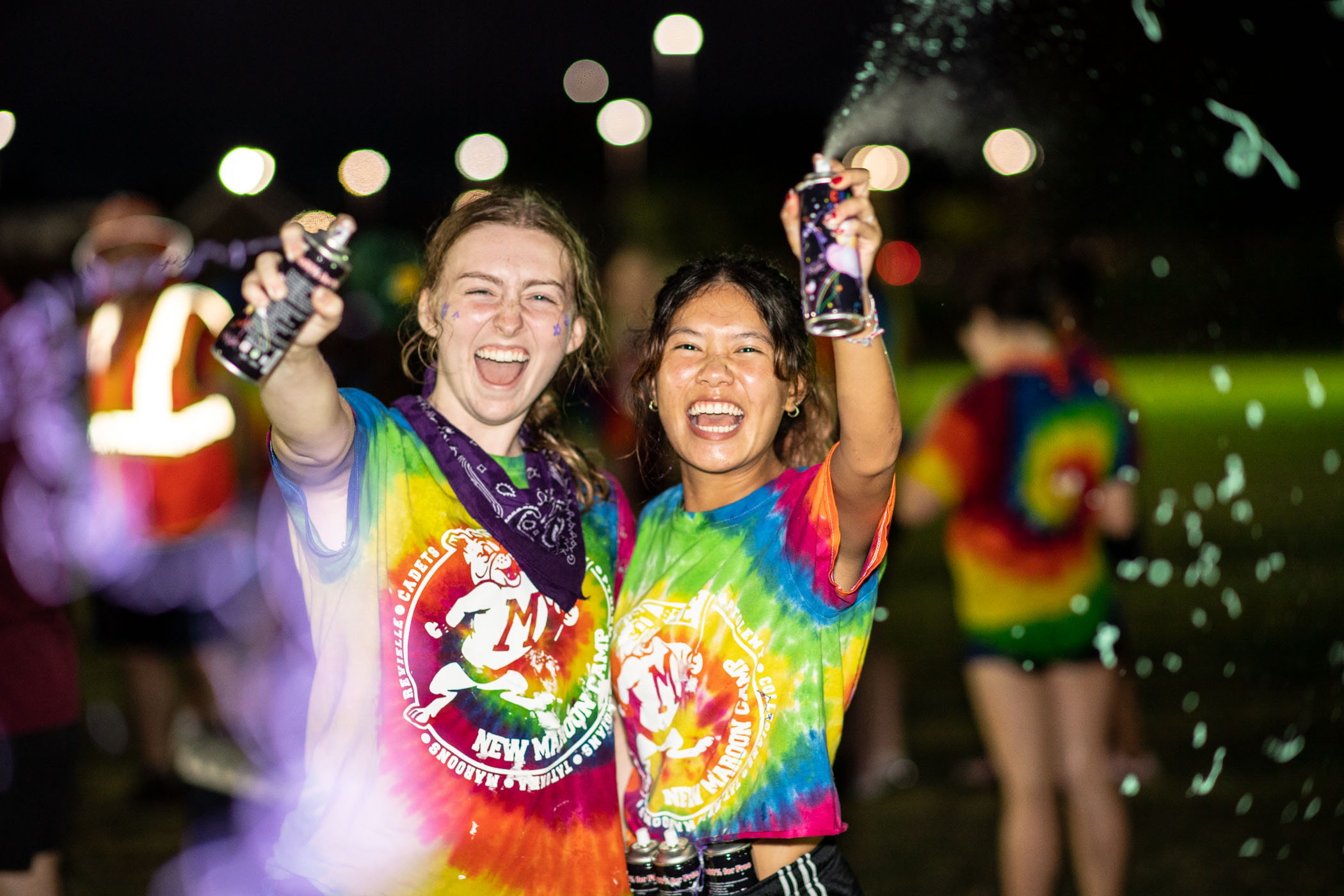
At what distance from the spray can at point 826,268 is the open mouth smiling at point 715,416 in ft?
1.79

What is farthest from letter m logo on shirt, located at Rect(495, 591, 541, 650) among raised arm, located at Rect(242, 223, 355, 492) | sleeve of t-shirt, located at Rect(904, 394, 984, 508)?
sleeve of t-shirt, located at Rect(904, 394, 984, 508)

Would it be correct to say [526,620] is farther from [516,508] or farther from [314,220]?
[314,220]

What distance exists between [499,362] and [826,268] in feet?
2.85

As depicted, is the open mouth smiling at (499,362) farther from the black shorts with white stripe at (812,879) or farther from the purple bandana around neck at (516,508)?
the black shorts with white stripe at (812,879)

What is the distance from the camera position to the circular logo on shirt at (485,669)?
106 inches

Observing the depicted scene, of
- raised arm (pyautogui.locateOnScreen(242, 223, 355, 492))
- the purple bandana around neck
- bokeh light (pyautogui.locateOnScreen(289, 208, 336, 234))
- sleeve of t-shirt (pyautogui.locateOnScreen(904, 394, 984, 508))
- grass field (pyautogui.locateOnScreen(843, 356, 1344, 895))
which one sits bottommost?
grass field (pyautogui.locateOnScreen(843, 356, 1344, 895))

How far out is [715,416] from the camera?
3035 mm

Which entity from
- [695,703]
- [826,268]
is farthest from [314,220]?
[695,703]

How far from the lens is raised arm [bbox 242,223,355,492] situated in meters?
2.39

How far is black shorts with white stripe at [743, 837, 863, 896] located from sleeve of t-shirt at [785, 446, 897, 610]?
0.58 metres

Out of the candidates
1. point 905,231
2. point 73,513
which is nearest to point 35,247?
point 905,231

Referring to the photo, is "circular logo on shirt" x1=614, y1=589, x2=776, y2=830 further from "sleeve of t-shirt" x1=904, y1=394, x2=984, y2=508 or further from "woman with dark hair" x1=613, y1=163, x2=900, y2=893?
"sleeve of t-shirt" x1=904, y1=394, x2=984, y2=508

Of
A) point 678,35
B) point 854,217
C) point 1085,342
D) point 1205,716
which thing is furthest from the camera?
point 678,35

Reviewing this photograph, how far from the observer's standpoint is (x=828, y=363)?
14.2 ft
